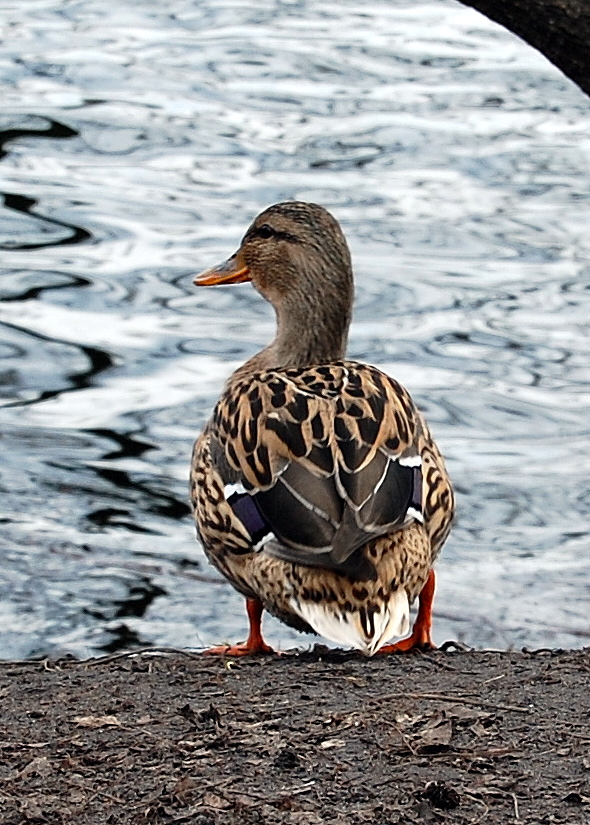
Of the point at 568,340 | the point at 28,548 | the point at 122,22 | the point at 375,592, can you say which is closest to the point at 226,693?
the point at 375,592

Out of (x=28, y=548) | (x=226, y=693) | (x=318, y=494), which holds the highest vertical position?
(x=318, y=494)

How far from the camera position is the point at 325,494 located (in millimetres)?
5777

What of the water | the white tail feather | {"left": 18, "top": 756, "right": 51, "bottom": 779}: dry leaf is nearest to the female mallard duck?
the white tail feather

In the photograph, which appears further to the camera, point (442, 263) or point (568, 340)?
point (442, 263)

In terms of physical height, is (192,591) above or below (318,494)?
below

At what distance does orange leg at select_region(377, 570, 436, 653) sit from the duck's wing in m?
0.44

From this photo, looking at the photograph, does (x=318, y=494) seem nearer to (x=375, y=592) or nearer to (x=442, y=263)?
(x=375, y=592)

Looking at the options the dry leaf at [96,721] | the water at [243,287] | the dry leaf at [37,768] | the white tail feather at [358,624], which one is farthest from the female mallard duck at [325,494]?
the water at [243,287]

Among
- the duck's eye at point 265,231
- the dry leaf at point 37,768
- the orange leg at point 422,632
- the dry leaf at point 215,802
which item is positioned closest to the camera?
the dry leaf at point 215,802

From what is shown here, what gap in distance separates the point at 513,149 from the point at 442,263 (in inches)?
105

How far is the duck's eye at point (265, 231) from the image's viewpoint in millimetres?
7490

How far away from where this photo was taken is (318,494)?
19.0 feet

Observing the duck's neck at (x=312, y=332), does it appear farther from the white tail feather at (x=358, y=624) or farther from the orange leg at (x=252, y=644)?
the white tail feather at (x=358, y=624)

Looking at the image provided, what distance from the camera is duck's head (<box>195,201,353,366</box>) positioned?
7297 mm
